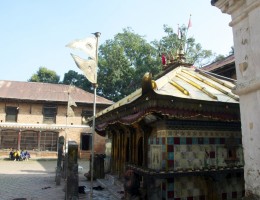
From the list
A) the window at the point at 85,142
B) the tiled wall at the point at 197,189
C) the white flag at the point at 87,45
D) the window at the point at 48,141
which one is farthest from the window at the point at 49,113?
the tiled wall at the point at 197,189

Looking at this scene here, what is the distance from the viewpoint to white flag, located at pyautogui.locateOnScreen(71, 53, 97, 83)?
660 cm

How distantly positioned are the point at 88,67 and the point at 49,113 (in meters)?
23.3

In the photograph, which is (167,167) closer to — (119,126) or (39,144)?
(119,126)

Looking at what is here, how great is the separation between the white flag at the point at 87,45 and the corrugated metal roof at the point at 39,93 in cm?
2214

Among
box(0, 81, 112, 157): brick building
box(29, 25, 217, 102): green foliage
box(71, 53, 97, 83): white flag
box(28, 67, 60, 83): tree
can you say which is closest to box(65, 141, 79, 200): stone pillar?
box(71, 53, 97, 83): white flag

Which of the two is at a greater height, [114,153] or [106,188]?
[114,153]

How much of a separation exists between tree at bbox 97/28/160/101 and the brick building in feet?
37.8

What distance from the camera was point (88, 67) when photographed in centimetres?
676

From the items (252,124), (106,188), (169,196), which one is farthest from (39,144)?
(252,124)

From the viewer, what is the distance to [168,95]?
643cm

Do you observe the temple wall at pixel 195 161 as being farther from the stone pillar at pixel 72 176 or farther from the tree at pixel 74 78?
the tree at pixel 74 78

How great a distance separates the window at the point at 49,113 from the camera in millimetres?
28266

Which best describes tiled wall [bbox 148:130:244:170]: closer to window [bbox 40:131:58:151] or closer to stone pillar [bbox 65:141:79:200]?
stone pillar [bbox 65:141:79:200]

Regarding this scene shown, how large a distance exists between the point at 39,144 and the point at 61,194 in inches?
766
